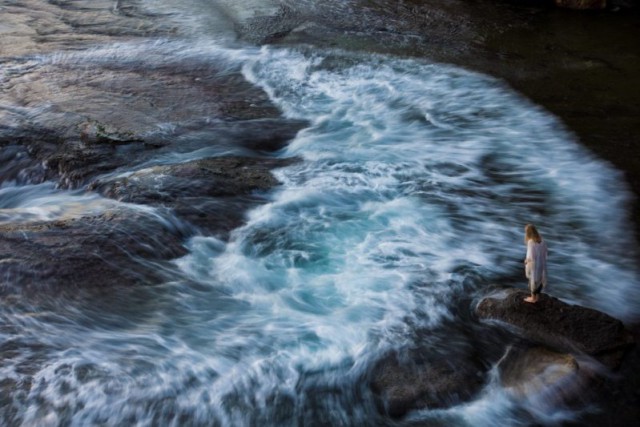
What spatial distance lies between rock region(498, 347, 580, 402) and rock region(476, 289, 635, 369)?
A: 126 mm

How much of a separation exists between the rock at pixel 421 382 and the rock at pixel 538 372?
0.21m

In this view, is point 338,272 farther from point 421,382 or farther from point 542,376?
point 542,376

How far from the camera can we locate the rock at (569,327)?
4852 millimetres

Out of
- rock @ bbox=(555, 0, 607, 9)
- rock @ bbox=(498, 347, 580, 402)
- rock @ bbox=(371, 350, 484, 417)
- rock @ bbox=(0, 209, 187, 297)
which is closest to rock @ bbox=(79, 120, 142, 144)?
rock @ bbox=(0, 209, 187, 297)

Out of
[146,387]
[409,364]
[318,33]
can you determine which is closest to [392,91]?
[318,33]

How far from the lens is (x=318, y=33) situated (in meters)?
12.3

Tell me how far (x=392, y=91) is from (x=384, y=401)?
6.17m

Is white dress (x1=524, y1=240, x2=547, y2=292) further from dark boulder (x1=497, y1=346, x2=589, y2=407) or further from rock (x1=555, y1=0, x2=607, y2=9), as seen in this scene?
rock (x1=555, y1=0, x2=607, y2=9)

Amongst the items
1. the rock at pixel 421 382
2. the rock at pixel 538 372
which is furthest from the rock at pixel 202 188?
the rock at pixel 538 372

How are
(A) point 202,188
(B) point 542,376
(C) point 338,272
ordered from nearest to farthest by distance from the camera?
1. (B) point 542,376
2. (C) point 338,272
3. (A) point 202,188

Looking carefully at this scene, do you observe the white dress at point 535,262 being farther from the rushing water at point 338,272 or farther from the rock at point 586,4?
the rock at point 586,4

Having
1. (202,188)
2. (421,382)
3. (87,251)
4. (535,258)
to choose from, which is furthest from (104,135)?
(535,258)

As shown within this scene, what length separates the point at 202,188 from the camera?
7.11 m

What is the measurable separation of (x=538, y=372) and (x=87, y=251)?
12.3ft
